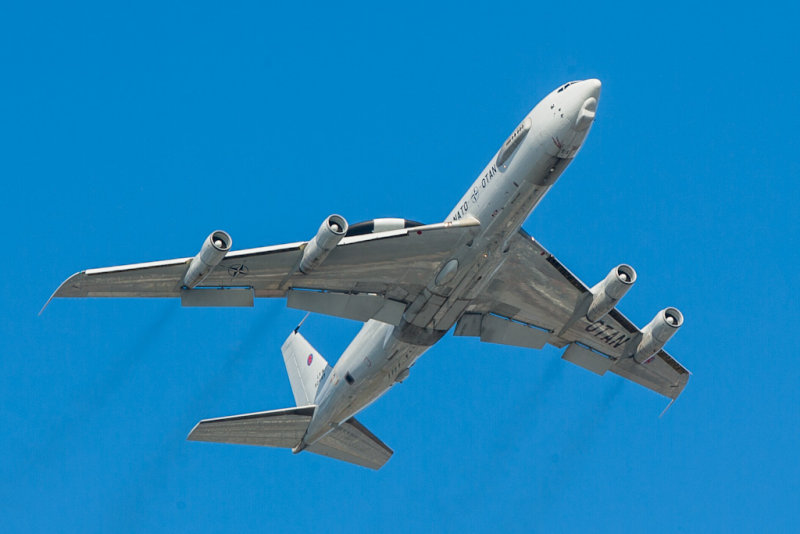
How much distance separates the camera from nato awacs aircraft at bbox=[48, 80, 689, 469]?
38.7 metres

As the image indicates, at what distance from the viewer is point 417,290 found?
4388cm

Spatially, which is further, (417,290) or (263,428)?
(263,428)

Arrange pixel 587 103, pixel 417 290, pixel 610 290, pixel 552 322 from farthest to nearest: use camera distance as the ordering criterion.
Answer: pixel 552 322
pixel 610 290
pixel 417 290
pixel 587 103

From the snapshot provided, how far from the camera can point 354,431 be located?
5097cm

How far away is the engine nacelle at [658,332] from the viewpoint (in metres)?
47.0

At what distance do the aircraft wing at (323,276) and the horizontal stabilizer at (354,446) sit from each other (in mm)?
8336

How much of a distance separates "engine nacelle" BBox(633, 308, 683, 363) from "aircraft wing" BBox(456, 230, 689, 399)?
1.90 ft

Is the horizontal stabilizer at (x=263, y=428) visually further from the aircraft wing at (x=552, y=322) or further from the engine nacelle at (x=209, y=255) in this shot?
the engine nacelle at (x=209, y=255)

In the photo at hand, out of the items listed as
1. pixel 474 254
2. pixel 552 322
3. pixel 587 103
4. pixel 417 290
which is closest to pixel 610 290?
pixel 552 322

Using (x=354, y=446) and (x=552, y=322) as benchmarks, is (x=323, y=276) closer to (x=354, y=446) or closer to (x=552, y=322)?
(x=552, y=322)

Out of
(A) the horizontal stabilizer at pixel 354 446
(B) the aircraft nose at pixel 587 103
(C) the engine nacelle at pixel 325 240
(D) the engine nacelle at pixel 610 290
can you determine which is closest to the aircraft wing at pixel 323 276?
(C) the engine nacelle at pixel 325 240

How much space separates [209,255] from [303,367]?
50.6ft

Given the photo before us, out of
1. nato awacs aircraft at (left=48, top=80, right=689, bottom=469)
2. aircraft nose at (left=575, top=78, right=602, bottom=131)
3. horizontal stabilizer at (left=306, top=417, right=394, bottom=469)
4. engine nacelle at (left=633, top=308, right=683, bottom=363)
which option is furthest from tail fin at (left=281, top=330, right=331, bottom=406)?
aircraft nose at (left=575, top=78, right=602, bottom=131)

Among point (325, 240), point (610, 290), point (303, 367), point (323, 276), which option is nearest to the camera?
point (325, 240)
